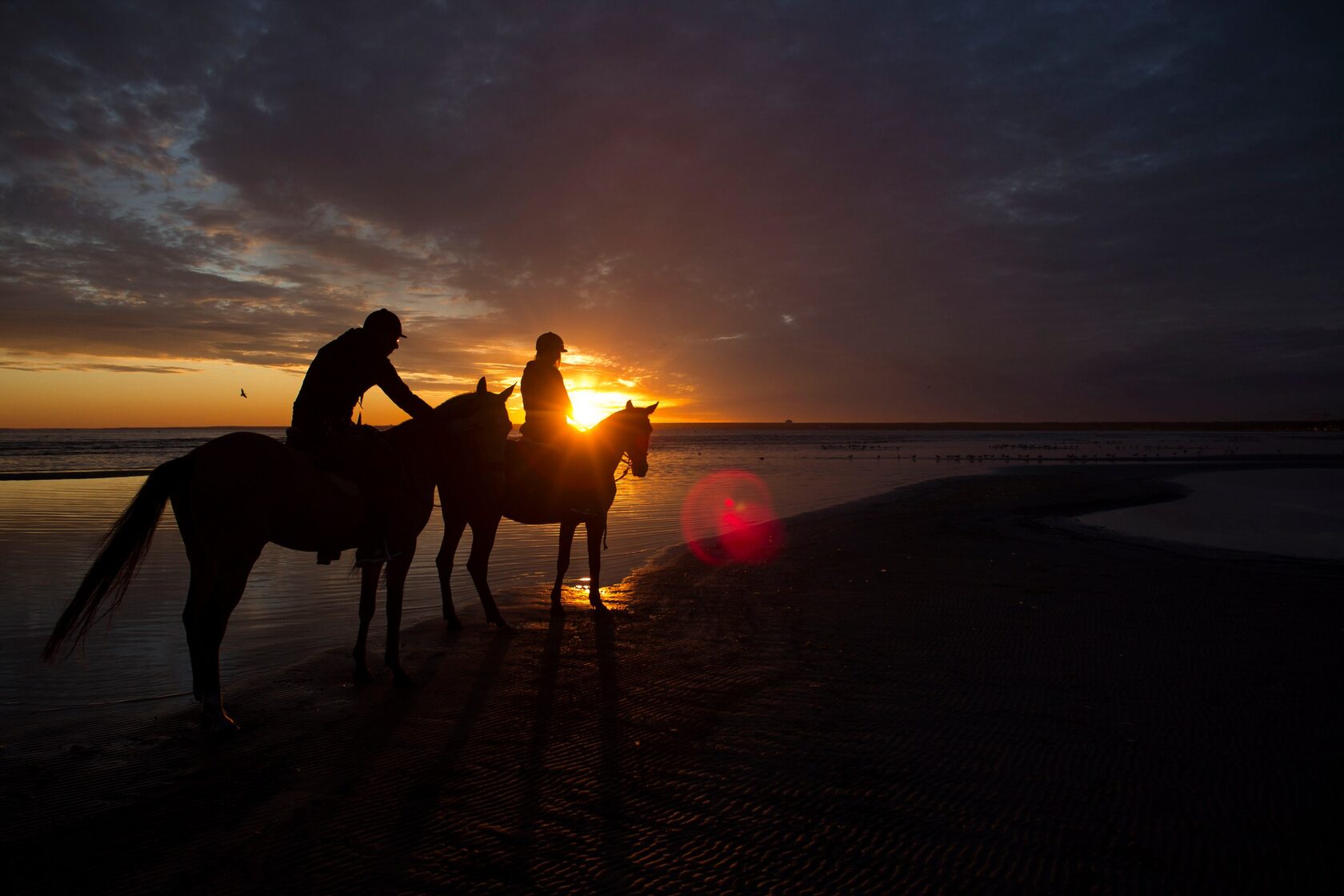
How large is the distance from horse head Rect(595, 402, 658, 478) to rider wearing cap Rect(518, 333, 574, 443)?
26.5 inches

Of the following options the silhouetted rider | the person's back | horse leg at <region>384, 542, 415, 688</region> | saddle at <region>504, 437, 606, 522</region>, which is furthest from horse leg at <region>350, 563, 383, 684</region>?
the silhouetted rider

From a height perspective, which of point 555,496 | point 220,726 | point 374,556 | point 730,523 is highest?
point 555,496

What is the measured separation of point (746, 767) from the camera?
13.4 feet

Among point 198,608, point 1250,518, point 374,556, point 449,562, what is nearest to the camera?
point 198,608

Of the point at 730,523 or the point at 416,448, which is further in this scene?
the point at 730,523

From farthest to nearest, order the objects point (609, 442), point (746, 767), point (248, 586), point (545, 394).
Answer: point (248, 586) → point (609, 442) → point (545, 394) → point (746, 767)

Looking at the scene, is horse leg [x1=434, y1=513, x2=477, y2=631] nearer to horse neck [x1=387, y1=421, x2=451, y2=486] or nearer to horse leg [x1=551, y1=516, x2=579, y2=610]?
horse leg [x1=551, y1=516, x2=579, y2=610]

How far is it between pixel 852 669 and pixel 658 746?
7.52 ft

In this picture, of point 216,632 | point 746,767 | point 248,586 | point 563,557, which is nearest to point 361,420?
point 216,632

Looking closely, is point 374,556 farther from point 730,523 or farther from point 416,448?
point 730,523

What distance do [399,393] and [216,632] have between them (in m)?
2.33

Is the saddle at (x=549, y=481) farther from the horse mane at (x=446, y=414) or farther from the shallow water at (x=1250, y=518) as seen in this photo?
the shallow water at (x=1250, y=518)

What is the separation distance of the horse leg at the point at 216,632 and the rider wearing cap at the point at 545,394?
3.95 metres

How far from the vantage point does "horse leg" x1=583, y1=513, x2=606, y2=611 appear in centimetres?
832
